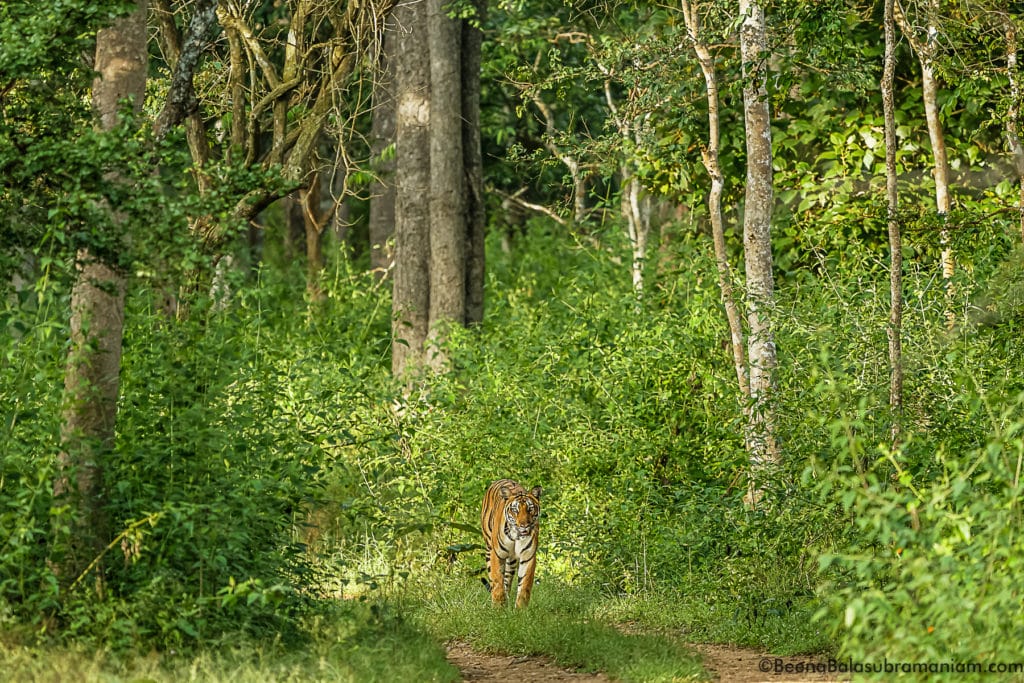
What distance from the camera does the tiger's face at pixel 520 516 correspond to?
381 inches

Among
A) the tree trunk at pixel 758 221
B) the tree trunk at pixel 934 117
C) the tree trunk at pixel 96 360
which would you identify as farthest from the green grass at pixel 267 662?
the tree trunk at pixel 934 117

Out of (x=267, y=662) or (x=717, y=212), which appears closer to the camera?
(x=267, y=662)

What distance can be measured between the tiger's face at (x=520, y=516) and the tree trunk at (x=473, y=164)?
559cm

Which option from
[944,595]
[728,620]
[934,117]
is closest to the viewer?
[944,595]

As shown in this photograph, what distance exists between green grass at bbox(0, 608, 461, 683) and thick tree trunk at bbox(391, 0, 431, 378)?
7394 millimetres

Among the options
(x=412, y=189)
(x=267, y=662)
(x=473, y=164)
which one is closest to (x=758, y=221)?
(x=473, y=164)

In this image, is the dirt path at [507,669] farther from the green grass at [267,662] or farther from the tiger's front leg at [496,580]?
the tiger's front leg at [496,580]

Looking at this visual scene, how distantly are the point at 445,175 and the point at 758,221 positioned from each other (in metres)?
4.82

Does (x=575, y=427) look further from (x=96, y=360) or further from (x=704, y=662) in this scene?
(x=96, y=360)

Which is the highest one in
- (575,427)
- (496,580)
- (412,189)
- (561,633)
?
(412,189)

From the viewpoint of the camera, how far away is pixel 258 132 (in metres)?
14.9

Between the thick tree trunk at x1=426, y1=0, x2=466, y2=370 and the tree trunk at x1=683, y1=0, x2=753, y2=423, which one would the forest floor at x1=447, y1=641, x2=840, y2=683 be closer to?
the tree trunk at x1=683, y1=0, x2=753, y2=423

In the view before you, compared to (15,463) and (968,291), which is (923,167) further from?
(15,463)

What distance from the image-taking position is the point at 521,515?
31.7ft
